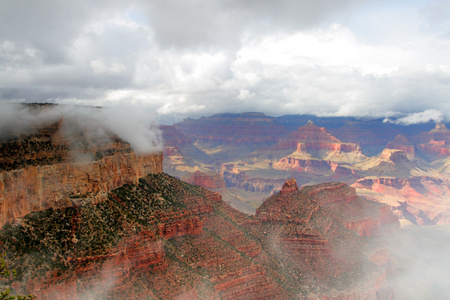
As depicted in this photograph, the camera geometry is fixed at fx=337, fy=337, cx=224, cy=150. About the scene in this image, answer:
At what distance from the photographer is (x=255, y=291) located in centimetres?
4775

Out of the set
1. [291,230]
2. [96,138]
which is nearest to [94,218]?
[96,138]

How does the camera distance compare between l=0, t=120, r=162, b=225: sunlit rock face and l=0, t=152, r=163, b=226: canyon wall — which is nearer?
l=0, t=152, r=163, b=226: canyon wall

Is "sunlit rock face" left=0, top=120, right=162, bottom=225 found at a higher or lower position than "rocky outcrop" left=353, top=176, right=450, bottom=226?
higher

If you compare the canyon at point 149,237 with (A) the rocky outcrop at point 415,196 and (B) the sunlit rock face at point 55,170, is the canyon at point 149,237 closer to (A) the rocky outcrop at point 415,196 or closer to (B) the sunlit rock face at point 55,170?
(B) the sunlit rock face at point 55,170

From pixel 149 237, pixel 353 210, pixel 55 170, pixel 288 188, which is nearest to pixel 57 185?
pixel 55 170

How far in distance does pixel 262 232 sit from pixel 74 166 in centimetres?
3674

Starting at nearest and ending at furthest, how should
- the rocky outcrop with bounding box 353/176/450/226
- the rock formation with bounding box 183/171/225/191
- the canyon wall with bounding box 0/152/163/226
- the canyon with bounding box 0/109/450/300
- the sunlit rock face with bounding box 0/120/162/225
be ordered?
the canyon wall with bounding box 0/152/163/226 < the sunlit rock face with bounding box 0/120/162/225 < the canyon with bounding box 0/109/450/300 < the rocky outcrop with bounding box 353/176/450/226 < the rock formation with bounding box 183/171/225/191

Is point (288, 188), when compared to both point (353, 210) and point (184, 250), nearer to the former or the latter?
point (353, 210)

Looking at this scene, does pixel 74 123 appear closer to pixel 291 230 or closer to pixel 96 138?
pixel 96 138

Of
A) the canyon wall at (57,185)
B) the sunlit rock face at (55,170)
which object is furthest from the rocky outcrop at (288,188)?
the sunlit rock face at (55,170)

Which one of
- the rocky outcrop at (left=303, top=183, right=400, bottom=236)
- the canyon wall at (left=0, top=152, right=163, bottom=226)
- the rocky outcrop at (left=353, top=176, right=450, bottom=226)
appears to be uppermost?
the canyon wall at (left=0, top=152, right=163, bottom=226)

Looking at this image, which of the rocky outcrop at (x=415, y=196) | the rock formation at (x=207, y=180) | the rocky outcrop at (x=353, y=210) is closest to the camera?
the rocky outcrop at (x=353, y=210)

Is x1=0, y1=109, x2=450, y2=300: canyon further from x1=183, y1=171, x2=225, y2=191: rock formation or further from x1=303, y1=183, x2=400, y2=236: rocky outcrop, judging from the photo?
x1=183, y1=171, x2=225, y2=191: rock formation

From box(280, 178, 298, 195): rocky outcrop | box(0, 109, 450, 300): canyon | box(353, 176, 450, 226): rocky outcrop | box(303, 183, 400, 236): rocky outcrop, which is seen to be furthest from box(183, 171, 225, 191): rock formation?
box(280, 178, 298, 195): rocky outcrop
